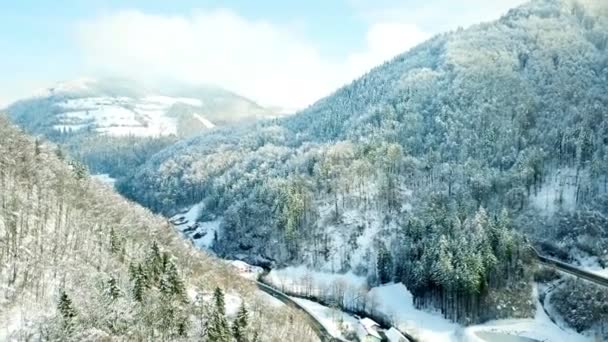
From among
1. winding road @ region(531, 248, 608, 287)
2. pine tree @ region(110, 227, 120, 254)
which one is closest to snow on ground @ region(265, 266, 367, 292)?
winding road @ region(531, 248, 608, 287)

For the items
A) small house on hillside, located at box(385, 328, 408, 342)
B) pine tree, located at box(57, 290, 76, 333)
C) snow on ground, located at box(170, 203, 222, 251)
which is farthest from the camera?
snow on ground, located at box(170, 203, 222, 251)

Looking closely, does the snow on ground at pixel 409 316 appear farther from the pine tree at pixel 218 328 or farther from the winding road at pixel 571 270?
the pine tree at pixel 218 328

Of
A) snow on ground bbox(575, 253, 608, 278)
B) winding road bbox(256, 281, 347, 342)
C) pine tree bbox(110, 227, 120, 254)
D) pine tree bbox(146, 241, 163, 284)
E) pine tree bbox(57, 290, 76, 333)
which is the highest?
pine tree bbox(110, 227, 120, 254)

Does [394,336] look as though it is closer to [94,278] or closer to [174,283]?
[174,283]

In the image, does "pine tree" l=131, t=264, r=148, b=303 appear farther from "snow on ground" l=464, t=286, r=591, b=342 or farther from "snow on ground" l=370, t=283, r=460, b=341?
"snow on ground" l=464, t=286, r=591, b=342

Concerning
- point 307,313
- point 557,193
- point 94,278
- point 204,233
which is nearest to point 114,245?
point 94,278

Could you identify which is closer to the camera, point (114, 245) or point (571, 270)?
point (114, 245)

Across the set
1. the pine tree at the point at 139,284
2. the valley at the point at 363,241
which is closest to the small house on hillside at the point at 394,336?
the valley at the point at 363,241
